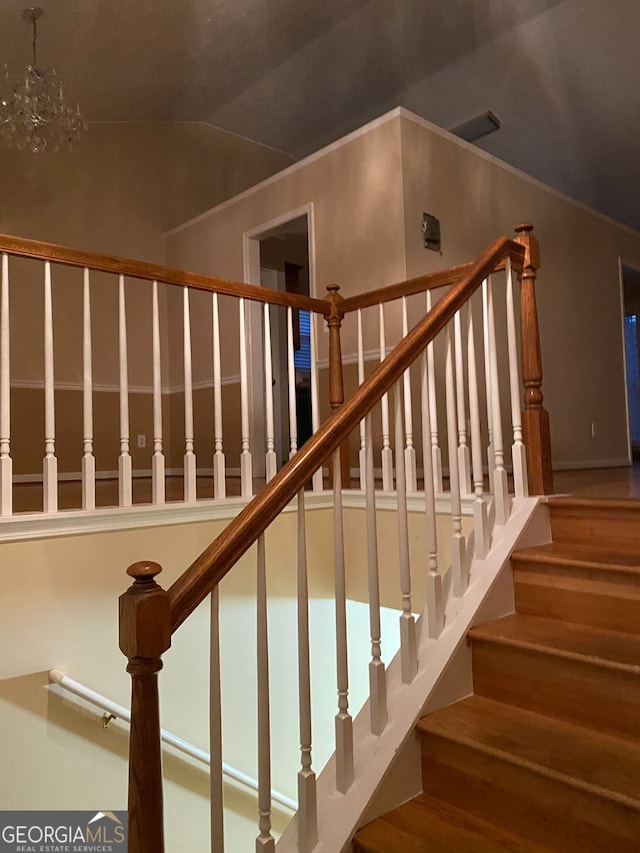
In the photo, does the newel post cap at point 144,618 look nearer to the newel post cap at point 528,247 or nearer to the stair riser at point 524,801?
the stair riser at point 524,801

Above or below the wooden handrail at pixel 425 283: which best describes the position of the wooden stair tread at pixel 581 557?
below

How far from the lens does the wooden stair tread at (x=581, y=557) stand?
1.81m

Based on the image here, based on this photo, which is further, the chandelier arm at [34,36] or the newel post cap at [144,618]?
the chandelier arm at [34,36]

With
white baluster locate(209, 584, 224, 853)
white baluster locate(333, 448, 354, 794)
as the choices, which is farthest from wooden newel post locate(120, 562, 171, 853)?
white baluster locate(333, 448, 354, 794)

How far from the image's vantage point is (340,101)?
498 cm

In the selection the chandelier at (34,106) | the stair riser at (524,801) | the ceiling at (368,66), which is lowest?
the stair riser at (524,801)

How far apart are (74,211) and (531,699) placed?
469cm

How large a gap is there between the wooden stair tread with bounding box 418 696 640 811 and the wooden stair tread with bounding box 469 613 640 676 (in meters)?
0.17

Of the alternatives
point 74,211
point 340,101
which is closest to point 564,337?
point 340,101

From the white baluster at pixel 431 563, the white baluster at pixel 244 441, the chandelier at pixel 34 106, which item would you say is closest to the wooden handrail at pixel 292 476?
the white baluster at pixel 431 563

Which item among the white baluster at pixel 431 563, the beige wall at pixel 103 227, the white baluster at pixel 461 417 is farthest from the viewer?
the beige wall at pixel 103 227

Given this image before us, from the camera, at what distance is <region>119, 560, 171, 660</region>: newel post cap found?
42.3 inches

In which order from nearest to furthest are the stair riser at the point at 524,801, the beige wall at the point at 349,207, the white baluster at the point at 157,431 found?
1. the stair riser at the point at 524,801
2. the white baluster at the point at 157,431
3. the beige wall at the point at 349,207

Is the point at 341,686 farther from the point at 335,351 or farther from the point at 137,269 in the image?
the point at 335,351
